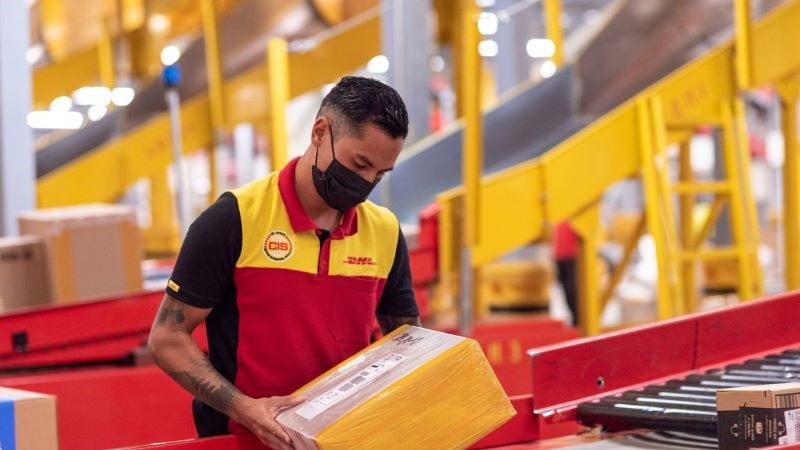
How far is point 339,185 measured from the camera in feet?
9.56

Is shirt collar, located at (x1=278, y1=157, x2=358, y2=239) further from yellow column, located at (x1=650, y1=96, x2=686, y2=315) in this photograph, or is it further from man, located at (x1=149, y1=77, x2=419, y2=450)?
yellow column, located at (x1=650, y1=96, x2=686, y2=315)

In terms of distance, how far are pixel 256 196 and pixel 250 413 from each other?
548mm

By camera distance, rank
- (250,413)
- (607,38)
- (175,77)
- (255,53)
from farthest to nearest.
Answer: (255,53)
(607,38)
(175,77)
(250,413)

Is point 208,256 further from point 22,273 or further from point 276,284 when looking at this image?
point 22,273

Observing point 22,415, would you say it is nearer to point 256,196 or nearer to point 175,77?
point 256,196

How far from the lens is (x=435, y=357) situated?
2836 mm

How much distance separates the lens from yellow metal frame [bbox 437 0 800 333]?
730 cm

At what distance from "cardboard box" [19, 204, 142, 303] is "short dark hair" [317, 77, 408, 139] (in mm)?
3299

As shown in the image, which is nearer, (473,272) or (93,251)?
(93,251)

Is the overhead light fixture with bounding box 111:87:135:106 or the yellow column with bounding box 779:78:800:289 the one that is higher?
the overhead light fixture with bounding box 111:87:135:106

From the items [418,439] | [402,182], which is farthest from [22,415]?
[402,182]

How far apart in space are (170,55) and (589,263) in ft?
19.6

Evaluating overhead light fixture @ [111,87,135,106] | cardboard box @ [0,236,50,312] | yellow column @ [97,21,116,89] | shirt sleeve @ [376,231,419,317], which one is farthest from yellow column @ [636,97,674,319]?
yellow column @ [97,21,116,89]

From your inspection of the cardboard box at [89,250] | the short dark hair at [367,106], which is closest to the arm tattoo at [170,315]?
the short dark hair at [367,106]
